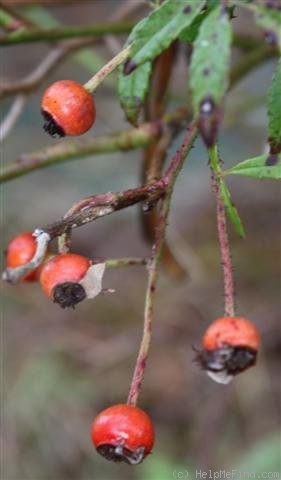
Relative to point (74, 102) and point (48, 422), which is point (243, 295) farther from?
point (74, 102)

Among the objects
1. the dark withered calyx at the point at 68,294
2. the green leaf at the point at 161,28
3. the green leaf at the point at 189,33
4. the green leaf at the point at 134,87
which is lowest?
the dark withered calyx at the point at 68,294

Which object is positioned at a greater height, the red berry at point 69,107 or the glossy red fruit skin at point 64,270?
the red berry at point 69,107

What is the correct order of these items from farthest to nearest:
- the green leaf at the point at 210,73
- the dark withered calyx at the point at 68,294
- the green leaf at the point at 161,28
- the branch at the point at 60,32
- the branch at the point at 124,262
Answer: the branch at the point at 60,32 → the branch at the point at 124,262 → the dark withered calyx at the point at 68,294 → the green leaf at the point at 161,28 → the green leaf at the point at 210,73

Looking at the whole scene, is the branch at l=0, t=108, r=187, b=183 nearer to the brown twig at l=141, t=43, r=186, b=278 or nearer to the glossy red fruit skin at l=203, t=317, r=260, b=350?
the brown twig at l=141, t=43, r=186, b=278

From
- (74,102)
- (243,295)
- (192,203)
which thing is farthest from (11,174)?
(192,203)

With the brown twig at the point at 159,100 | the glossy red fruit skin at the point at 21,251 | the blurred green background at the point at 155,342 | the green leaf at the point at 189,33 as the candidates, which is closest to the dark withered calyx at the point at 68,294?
the glossy red fruit skin at the point at 21,251

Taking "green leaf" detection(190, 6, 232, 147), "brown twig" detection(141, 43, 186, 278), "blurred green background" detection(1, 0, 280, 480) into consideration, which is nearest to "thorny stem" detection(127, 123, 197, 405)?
"green leaf" detection(190, 6, 232, 147)

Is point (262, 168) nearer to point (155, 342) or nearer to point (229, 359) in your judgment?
point (229, 359)

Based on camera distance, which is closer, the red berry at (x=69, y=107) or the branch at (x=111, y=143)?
the red berry at (x=69, y=107)

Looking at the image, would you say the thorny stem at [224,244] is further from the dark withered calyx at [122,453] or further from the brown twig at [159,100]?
the brown twig at [159,100]
